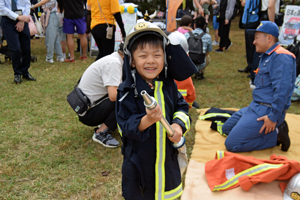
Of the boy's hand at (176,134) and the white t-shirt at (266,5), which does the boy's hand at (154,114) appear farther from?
the white t-shirt at (266,5)

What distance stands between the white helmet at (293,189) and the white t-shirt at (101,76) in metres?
1.93

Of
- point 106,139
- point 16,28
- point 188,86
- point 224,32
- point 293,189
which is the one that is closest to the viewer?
point 293,189

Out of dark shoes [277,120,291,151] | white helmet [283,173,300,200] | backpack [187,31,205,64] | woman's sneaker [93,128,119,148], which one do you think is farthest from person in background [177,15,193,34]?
white helmet [283,173,300,200]

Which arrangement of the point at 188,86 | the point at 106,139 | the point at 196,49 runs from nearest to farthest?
→ the point at 106,139 → the point at 188,86 → the point at 196,49

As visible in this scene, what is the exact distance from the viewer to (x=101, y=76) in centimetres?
297

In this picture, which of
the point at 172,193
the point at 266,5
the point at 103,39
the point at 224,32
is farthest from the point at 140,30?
the point at 224,32

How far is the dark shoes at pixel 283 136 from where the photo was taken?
124 inches

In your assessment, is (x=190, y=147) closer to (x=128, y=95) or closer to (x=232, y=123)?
(x=232, y=123)

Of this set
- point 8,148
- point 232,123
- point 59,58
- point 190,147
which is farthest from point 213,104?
point 59,58

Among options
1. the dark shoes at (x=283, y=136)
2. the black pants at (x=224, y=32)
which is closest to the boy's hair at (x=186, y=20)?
the dark shoes at (x=283, y=136)

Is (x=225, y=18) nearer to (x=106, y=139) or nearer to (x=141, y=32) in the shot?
(x=106, y=139)

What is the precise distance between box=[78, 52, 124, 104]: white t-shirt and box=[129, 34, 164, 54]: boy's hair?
4.52 ft

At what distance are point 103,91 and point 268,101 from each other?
1.95 m

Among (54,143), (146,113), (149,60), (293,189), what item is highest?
(149,60)
